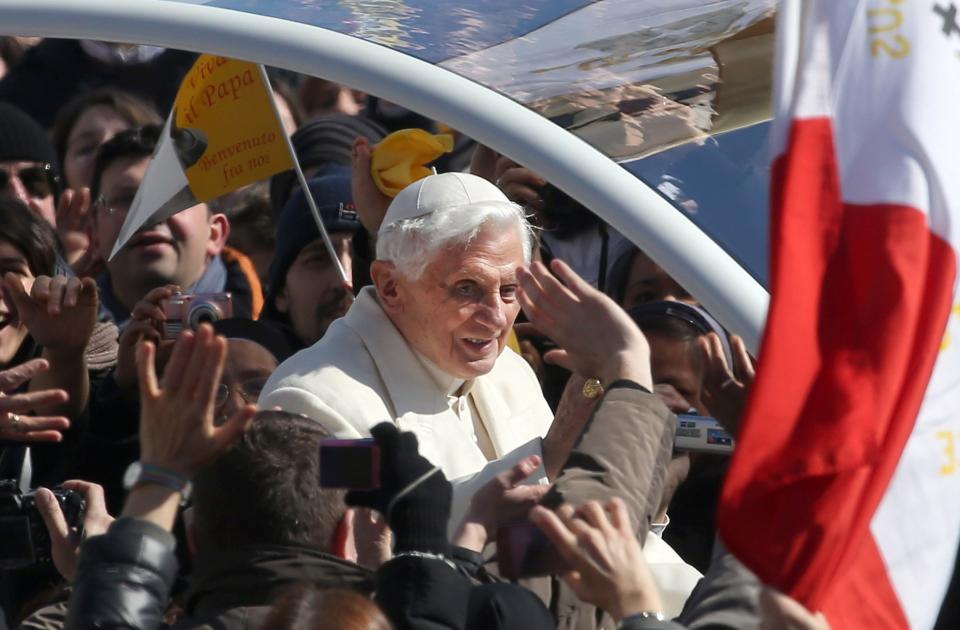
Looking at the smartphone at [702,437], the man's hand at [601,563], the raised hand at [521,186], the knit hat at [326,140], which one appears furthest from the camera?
the knit hat at [326,140]

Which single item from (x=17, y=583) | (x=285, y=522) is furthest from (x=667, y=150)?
(x=17, y=583)

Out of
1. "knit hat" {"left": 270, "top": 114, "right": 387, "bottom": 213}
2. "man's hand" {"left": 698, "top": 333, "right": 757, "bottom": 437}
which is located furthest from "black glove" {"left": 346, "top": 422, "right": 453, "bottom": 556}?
"knit hat" {"left": 270, "top": 114, "right": 387, "bottom": 213}

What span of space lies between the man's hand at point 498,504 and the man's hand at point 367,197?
1366mm

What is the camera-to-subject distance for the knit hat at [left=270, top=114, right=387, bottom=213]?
5703mm

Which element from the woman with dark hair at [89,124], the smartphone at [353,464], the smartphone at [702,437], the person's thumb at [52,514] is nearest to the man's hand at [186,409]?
the smartphone at [353,464]

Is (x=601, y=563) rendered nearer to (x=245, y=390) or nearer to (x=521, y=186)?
(x=245, y=390)

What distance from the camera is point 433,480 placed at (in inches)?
108

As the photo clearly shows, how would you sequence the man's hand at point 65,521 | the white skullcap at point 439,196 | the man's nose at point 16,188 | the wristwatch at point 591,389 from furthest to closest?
the man's nose at point 16,188 → the white skullcap at point 439,196 → the wristwatch at point 591,389 → the man's hand at point 65,521

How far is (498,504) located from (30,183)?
2.45 meters

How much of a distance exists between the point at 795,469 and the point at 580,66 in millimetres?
1403

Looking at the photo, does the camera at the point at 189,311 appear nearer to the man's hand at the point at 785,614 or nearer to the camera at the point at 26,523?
the camera at the point at 26,523

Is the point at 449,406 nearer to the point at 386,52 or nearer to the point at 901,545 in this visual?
the point at 386,52

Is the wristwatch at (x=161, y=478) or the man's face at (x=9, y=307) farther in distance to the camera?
the man's face at (x=9, y=307)

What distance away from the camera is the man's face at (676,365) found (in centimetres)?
427
